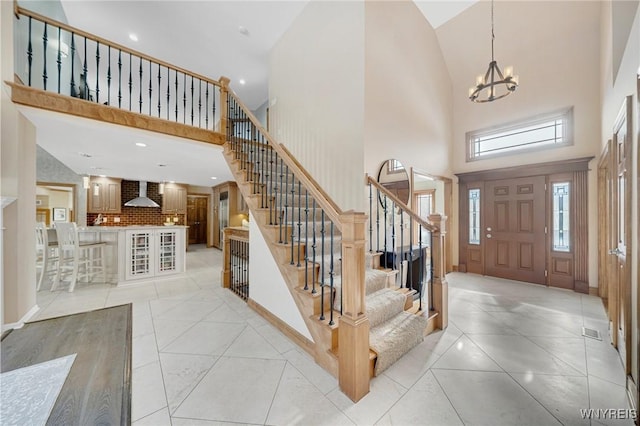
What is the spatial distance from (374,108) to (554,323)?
3.30m

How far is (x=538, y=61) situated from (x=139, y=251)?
7.95m

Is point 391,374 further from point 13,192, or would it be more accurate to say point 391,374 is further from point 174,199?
point 174,199

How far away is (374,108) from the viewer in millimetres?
3062

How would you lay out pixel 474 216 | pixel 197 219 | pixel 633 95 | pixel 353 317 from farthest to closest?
pixel 197 219
pixel 474 216
pixel 633 95
pixel 353 317

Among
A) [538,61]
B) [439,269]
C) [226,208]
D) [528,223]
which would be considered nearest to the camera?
[439,269]

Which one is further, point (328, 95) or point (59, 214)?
point (59, 214)

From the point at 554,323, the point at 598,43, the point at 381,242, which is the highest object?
the point at 598,43

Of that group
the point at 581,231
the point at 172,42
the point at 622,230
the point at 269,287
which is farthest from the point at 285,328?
the point at 172,42

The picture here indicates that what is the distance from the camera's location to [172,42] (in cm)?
467

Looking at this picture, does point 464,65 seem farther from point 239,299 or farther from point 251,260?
point 239,299

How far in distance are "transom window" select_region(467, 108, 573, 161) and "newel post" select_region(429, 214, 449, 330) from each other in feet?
11.4

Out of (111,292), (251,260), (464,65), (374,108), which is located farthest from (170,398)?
(464,65)

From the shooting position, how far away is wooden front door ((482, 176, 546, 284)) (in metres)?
4.27

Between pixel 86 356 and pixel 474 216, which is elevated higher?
pixel 474 216
